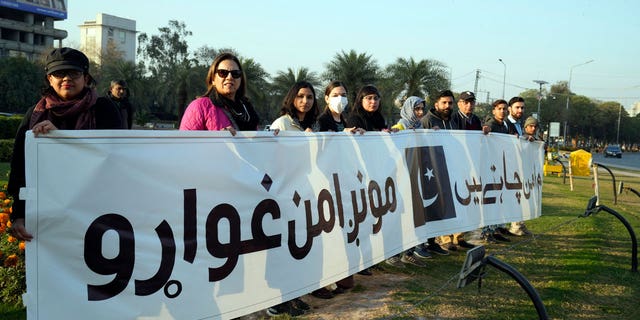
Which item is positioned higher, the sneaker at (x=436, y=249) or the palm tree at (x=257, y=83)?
the palm tree at (x=257, y=83)

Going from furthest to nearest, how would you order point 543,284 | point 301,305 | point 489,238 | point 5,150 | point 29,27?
point 29,27 < point 5,150 < point 489,238 < point 543,284 < point 301,305

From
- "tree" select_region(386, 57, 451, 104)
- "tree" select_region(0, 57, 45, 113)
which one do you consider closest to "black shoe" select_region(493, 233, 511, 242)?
"tree" select_region(386, 57, 451, 104)

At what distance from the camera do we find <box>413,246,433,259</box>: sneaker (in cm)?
648

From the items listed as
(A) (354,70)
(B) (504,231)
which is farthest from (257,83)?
(B) (504,231)

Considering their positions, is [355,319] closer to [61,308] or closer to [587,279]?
[61,308]

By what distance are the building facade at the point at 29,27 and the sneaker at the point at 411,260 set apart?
258 ft

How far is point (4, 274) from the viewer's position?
4.38 metres

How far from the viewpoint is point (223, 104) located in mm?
4168

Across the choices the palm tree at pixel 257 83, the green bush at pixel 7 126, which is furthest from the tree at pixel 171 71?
the green bush at pixel 7 126

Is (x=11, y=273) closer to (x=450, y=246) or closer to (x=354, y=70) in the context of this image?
(x=450, y=246)

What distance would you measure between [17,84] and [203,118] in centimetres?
5862

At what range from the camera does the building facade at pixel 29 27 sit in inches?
3004

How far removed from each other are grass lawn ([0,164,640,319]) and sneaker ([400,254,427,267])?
0.12 meters

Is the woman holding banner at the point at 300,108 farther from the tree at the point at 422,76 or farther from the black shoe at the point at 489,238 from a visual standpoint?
the tree at the point at 422,76
